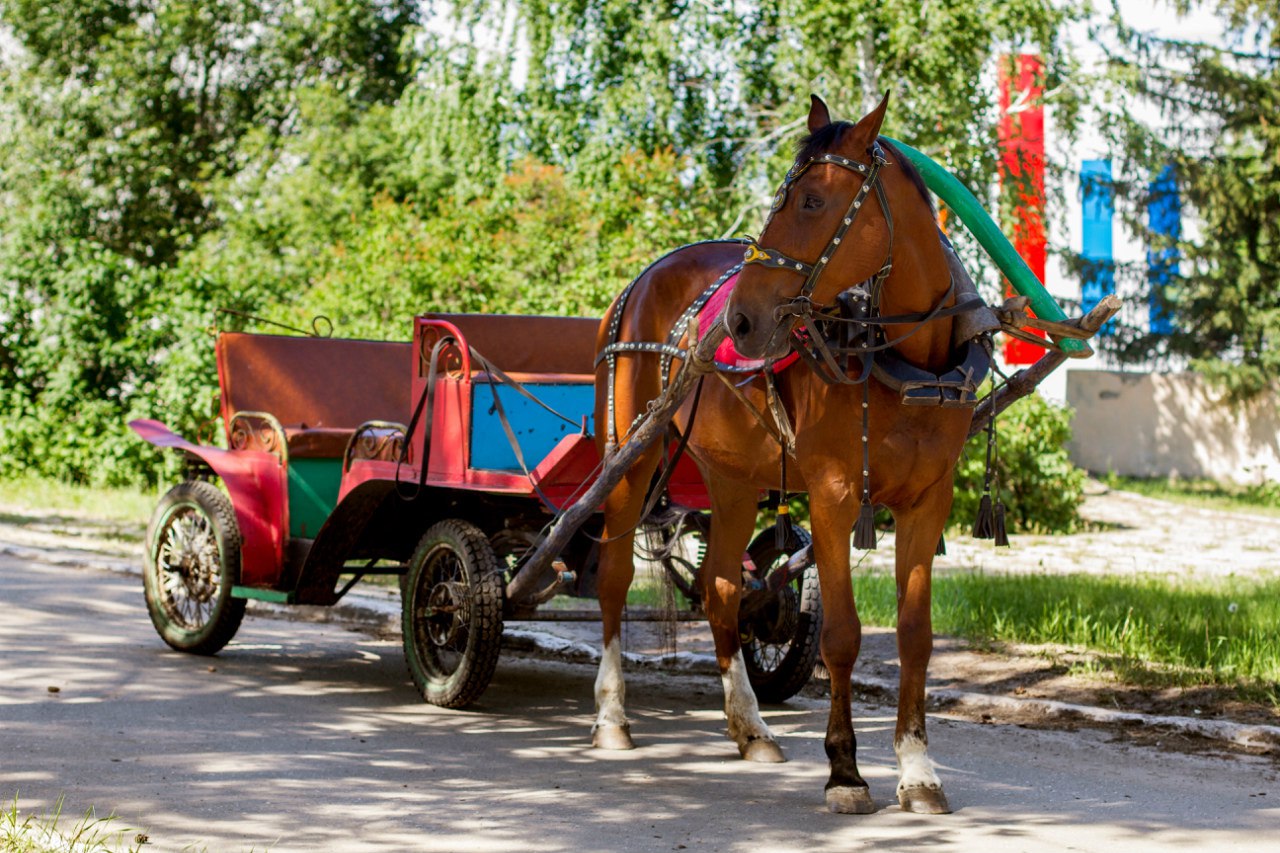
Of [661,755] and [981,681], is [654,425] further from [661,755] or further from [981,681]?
[981,681]

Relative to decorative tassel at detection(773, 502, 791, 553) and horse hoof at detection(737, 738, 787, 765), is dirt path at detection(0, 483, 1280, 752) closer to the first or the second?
decorative tassel at detection(773, 502, 791, 553)

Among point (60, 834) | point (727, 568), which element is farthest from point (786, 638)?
point (60, 834)

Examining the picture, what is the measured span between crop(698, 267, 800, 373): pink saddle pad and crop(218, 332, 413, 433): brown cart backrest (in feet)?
9.65

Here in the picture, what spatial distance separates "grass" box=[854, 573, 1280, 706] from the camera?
25.7 feet

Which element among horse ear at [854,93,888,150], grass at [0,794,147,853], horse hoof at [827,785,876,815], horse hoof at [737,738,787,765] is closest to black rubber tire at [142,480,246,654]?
horse hoof at [737,738,787,765]

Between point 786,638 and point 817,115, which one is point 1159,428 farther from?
point 817,115

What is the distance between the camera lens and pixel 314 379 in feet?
30.8

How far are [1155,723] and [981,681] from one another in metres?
1.18

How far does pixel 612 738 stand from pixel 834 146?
2.72 m

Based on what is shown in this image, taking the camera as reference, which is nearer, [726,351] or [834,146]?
[834,146]

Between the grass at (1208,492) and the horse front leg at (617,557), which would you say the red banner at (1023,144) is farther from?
the horse front leg at (617,557)

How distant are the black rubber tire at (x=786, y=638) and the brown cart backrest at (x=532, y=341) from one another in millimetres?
1511

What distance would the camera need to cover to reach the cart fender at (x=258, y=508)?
27.6 feet

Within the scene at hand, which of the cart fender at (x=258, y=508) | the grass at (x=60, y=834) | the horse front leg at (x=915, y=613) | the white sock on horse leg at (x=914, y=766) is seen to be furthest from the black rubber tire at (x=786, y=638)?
the grass at (x=60, y=834)
